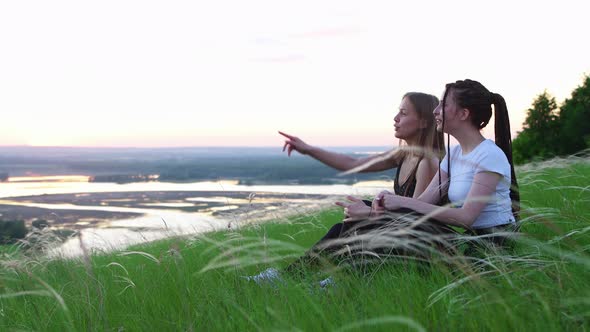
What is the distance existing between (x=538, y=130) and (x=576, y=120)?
263cm

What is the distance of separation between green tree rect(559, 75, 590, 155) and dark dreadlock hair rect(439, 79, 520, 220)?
34.1 meters

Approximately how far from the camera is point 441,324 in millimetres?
2314

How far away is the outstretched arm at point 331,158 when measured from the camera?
15.9ft

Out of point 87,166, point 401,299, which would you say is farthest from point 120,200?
point 401,299

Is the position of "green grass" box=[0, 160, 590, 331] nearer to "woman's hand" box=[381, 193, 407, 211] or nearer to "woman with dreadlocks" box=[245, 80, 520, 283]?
"woman with dreadlocks" box=[245, 80, 520, 283]

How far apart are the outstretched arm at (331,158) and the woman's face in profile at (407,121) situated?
31 centimetres

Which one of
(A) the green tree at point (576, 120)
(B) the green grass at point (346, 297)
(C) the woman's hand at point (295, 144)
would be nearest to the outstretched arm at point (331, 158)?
(C) the woman's hand at point (295, 144)

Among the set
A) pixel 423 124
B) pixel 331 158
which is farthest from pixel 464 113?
pixel 331 158

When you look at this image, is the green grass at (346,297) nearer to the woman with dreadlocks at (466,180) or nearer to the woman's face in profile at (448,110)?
the woman with dreadlocks at (466,180)

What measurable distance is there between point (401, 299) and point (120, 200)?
105975 millimetres

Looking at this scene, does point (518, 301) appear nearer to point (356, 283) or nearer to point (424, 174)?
point (356, 283)

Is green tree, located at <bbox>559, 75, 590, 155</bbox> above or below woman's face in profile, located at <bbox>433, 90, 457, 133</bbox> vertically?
above

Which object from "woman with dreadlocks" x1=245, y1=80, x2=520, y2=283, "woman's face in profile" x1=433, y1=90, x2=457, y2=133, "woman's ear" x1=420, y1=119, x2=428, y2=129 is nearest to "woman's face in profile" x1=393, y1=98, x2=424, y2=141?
"woman's ear" x1=420, y1=119, x2=428, y2=129

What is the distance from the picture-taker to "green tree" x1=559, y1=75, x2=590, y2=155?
35.5 meters
